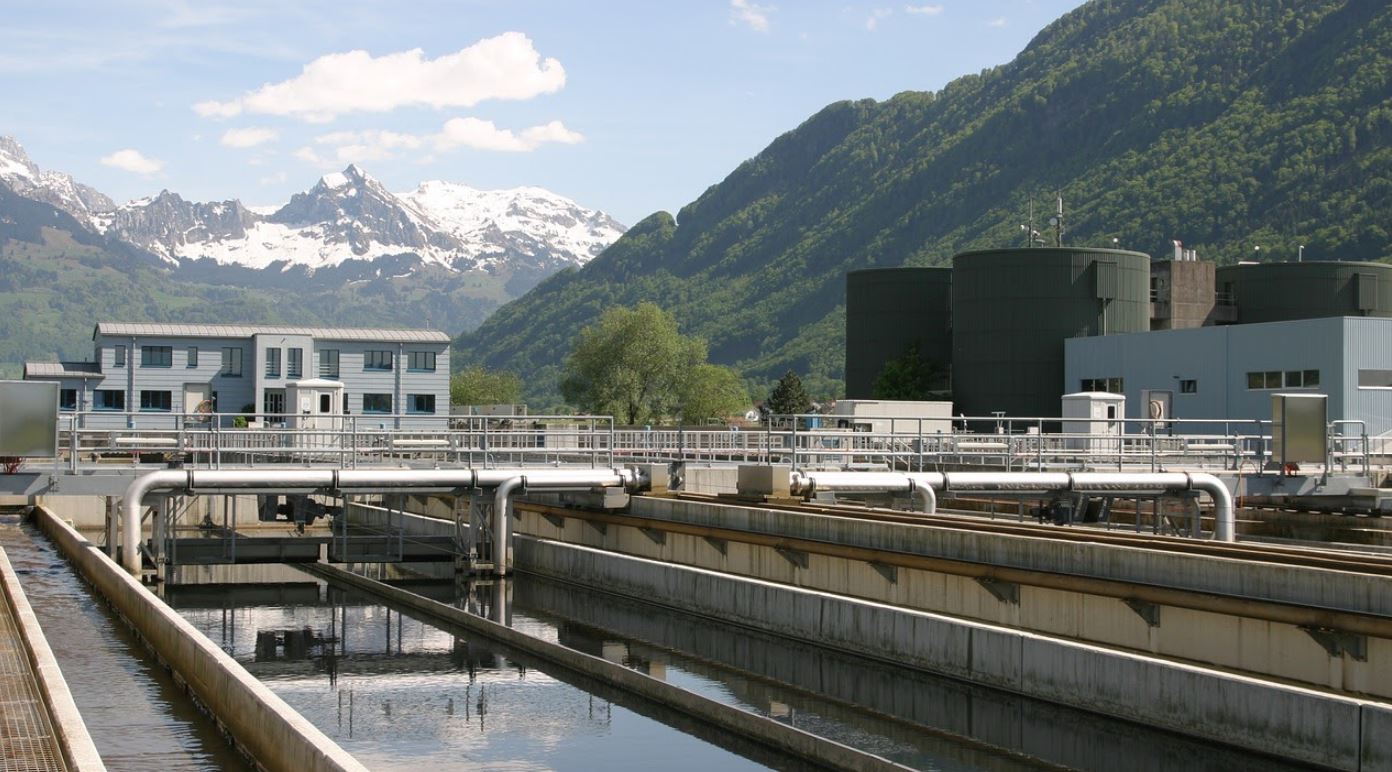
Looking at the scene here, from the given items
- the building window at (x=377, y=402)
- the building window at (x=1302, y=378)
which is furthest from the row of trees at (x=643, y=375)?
the building window at (x=1302, y=378)

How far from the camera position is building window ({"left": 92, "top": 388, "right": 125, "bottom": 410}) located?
271 feet

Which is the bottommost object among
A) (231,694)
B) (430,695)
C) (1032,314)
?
(430,695)

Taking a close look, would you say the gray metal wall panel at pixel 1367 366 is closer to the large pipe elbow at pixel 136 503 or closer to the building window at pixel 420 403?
the large pipe elbow at pixel 136 503

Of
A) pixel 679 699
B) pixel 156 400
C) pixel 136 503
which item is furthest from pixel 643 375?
pixel 679 699

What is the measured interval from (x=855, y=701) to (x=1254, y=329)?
160 ft

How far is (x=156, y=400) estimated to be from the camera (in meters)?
83.6

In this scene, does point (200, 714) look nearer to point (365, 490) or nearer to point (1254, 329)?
point (365, 490)

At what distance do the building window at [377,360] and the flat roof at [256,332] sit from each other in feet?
2.80

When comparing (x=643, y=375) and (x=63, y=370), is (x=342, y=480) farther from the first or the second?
(x=643, y=375)

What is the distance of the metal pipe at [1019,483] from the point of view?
32.1 m

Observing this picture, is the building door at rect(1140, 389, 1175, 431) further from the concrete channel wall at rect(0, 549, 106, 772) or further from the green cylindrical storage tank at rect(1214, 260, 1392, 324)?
the concrete channel wall at rect(0, 549, 106, 772)

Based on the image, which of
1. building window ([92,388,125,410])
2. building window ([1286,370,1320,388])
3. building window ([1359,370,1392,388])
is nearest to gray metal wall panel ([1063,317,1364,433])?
building window ([1286,370,1320,388])

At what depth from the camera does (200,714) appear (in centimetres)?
1611

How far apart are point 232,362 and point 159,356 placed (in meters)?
3.83
